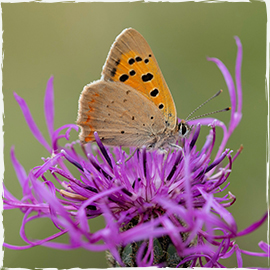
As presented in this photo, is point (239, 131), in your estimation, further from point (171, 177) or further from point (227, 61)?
point (171, 177)

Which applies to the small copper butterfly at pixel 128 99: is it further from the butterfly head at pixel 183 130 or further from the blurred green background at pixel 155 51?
the blurred green background at pixel 155 51

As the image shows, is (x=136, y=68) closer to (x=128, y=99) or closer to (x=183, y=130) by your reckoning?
(x=128, y=99)

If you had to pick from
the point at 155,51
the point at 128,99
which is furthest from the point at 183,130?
the point at 155,51

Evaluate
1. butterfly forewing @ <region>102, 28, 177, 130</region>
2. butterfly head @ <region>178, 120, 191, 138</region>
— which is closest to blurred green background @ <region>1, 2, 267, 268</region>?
butterfly head @ <region>178, 120, 191, 138</region>

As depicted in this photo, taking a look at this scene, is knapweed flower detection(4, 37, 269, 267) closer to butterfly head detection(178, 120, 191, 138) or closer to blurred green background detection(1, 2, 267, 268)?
butterfly head detection(178, 120, 191, 138)

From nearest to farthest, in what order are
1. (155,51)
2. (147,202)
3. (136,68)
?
(147,202) → (136,68) → (155,51)

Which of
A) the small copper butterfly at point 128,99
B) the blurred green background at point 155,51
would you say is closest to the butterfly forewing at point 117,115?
the small copper butterfly at point 128,99

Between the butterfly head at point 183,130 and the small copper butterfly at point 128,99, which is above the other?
the small copper butterfly at point 128,99

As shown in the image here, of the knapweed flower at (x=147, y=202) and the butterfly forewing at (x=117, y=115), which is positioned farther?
the butterfly forewing at (x=117, y=115)
